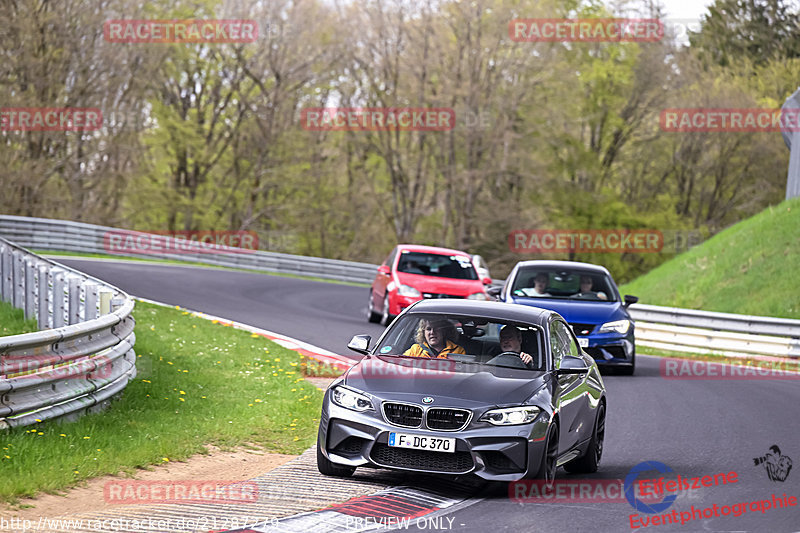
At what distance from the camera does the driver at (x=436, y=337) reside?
9.20 meters

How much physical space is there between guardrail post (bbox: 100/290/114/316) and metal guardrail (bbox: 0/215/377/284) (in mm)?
21917

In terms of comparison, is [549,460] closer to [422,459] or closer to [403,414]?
[422,459]

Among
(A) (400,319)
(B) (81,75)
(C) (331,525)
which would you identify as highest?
(B) (81,75)

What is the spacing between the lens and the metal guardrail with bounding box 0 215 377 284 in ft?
110

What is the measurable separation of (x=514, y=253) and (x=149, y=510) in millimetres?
47623

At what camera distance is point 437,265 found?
876 inches

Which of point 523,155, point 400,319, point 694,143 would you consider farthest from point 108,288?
point 694,143

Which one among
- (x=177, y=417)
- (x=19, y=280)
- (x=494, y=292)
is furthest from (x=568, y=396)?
(x=19, y=280)

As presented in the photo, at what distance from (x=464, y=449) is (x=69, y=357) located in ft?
Answer: 11.6

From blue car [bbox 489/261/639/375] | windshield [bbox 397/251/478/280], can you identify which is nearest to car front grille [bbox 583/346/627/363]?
blue car [bbox 489/261/639/375]

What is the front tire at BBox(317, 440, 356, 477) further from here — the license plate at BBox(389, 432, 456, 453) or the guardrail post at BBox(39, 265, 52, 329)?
the guardrail post at BBox(39, 265, 52, 329)

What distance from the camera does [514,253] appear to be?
54.1 m

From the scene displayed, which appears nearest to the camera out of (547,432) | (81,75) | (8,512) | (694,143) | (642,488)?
(8,512)

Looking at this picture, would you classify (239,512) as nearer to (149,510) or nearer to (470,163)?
(149,510)
